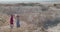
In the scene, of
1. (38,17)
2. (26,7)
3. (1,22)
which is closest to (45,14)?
(38,17)

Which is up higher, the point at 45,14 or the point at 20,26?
the point at 45,14

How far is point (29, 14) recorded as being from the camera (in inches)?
46.9

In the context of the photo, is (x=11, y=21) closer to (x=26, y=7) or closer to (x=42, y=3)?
(x=26, y=7)

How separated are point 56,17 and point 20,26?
39cm

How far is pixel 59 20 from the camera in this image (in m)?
1.18

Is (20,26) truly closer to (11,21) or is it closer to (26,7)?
(11,21)

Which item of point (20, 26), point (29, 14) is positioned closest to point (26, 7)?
point (29, 14)

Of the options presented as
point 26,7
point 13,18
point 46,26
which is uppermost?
point 26,7

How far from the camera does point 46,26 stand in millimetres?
1181

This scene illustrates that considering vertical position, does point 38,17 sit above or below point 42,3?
below

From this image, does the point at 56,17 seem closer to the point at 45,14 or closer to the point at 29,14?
the point at 45,14

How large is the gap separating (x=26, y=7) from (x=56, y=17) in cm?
33

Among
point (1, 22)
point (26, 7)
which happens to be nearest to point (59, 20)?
point (26, 7)

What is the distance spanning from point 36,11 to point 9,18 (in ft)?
0.96
